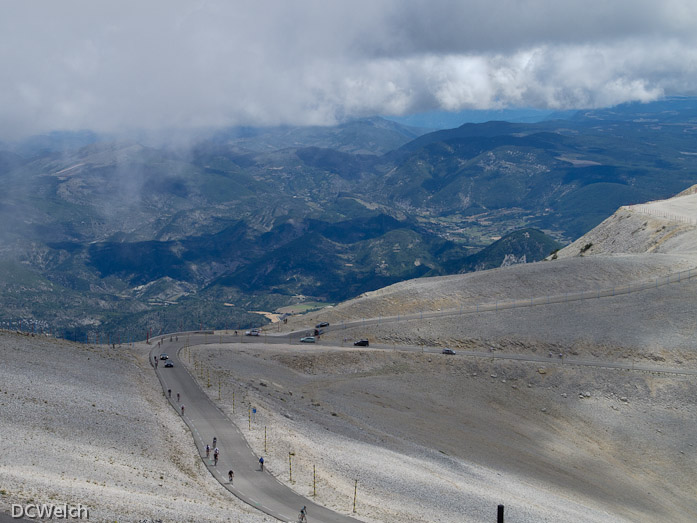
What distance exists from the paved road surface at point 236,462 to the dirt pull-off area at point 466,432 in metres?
1.71

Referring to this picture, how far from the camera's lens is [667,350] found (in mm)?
101125

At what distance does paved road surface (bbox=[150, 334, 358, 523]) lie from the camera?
48344mm

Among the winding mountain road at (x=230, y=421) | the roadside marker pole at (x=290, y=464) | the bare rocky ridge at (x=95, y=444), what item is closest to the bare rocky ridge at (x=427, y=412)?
the bare rocky ridge at (x=95, y=444)

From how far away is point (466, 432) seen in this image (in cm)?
8312

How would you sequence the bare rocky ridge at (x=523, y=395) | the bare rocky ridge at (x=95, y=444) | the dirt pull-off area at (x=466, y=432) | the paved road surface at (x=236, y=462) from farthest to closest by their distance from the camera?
the bare rocky ridge at (x=523, y=395) < the dirt pull-off area at (x=466, y=432) < the paved road surface at (x=236, y=462) < the bare rocky ridge at (x=95, y=444)

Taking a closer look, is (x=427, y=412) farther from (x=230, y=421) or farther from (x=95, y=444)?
(x=95, y=444)

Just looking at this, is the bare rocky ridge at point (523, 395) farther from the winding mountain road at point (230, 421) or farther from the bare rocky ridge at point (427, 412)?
the winding mountain road at point (230, 421)

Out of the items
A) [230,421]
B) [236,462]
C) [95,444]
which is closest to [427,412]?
[230,421]

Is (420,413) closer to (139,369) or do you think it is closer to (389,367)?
(389,367)

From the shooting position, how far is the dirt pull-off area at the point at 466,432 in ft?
191

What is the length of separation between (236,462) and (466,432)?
124 ft

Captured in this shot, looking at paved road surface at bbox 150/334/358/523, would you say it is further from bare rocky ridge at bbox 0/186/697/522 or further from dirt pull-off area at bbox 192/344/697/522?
dirt pull-off area at bbox 192/344/697/522

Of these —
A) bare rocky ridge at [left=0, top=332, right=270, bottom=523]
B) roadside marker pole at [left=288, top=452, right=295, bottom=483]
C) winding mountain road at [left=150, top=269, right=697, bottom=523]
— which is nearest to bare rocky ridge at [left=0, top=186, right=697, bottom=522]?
bare rocky ridge at [left=0, top=332, right=270, bottom=523]

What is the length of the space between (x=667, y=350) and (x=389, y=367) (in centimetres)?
4697
